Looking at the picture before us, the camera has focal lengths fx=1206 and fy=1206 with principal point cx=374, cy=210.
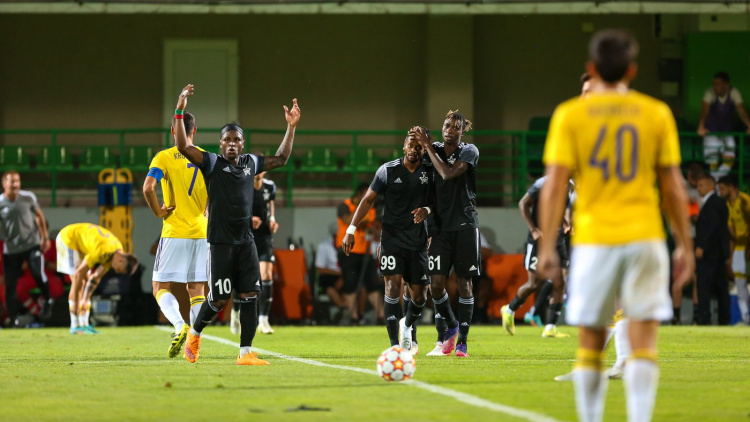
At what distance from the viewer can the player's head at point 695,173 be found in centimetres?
2088

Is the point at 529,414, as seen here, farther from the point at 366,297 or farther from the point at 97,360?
the point at 366,297

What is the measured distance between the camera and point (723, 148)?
22516mm

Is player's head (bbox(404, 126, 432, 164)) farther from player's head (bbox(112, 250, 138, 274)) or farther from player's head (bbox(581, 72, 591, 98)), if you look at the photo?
player's head (bbox(112, 250, 138, 274))

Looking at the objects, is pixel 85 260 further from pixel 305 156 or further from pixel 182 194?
pixel 305 156

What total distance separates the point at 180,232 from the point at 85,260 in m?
5.80

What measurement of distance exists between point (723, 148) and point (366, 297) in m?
7.30

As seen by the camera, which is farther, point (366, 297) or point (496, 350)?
point (366, 297)

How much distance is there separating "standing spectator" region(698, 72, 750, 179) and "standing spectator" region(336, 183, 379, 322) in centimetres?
670

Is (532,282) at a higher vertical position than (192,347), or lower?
higher

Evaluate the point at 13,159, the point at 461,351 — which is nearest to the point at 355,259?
the point at 13,159

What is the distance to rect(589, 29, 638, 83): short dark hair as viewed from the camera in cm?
562

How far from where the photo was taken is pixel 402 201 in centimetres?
1143

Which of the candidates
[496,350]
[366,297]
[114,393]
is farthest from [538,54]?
[114,393]

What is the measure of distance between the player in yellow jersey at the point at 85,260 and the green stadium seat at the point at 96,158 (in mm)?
5183
